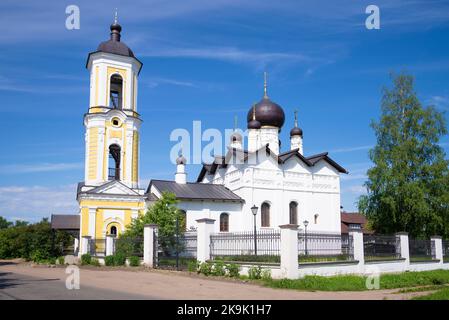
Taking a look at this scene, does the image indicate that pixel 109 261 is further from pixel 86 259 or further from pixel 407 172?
pixel 407 172

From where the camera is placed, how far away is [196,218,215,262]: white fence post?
16719mm

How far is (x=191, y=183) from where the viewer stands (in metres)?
31.9

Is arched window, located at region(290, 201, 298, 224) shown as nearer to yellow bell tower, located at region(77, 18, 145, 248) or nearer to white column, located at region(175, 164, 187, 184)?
white column, located at region(175, 164, 187, 184)

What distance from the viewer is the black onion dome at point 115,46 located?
28.4 m

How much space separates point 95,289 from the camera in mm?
11609

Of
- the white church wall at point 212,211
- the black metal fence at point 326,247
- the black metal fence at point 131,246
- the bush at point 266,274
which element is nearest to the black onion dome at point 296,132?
the white church wall at point 212,211

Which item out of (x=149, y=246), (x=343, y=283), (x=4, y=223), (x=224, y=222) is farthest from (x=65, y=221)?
(x=4, y=223)

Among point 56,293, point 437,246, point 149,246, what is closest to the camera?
point 56,293

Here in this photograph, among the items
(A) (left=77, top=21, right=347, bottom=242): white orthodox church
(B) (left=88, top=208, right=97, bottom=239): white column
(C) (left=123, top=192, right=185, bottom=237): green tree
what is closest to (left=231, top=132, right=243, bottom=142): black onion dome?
(A) (left=77, top=21, right=347, bottom=242): white orthodox church

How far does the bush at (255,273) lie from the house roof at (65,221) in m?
23.2

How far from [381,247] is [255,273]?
685 cm

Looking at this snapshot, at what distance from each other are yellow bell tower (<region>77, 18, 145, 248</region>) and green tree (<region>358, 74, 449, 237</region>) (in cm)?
1506

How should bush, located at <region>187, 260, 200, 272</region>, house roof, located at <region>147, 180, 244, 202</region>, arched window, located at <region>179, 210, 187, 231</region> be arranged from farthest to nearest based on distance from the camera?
house roof, located at <region>147, 180, 244, 202</region>
arched window, located at <region>179, 210, 187, 231</region>
bush, located at <region>187, 260, 200, 272</region>
